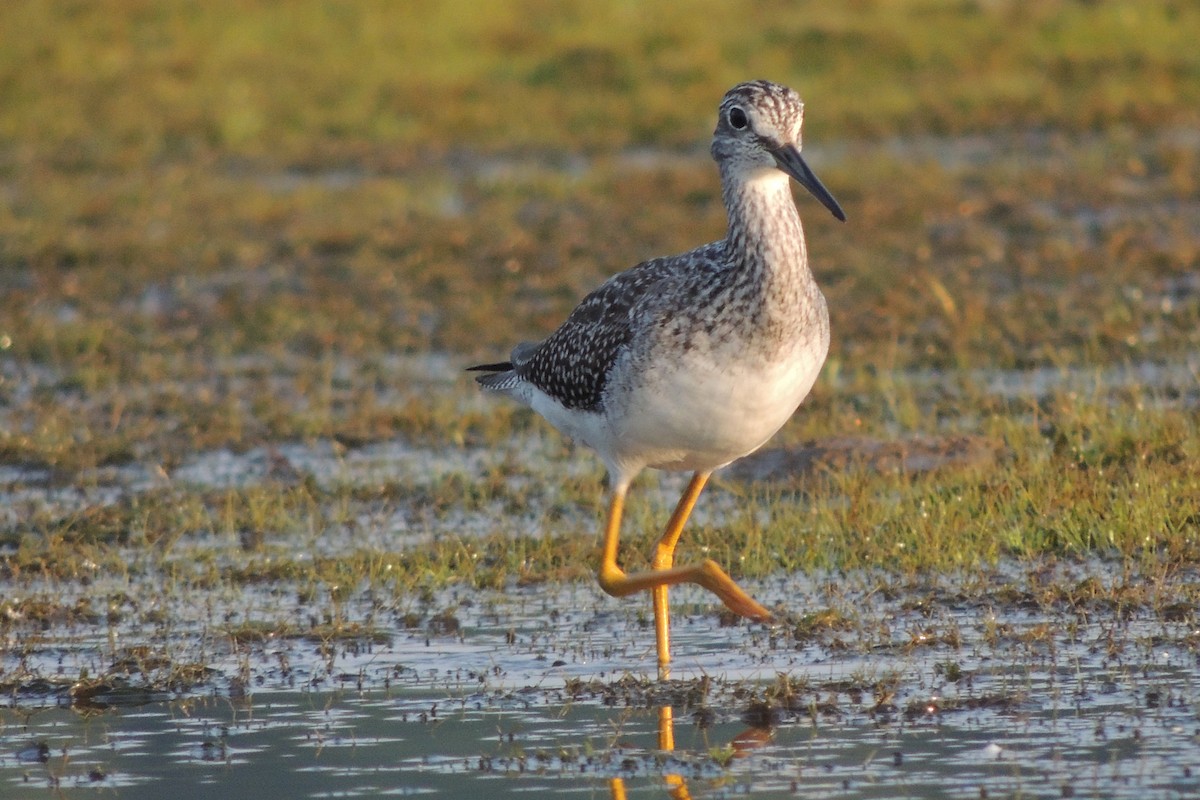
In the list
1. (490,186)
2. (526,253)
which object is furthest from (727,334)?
(490,186)

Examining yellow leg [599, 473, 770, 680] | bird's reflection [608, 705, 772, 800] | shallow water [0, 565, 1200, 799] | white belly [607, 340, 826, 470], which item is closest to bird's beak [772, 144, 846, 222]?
white belly [607, 340, 826, 470]

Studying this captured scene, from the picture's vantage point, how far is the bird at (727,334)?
22.0 feet

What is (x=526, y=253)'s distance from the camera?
1609cm

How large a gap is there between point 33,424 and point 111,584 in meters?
3.39

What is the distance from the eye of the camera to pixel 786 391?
22.3ft

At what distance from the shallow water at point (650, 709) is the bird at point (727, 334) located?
472 millimetres

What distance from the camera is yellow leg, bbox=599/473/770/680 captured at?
709 centimetres

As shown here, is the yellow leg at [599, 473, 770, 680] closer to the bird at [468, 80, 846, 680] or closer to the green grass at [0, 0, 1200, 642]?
the bird at [468, 80, 846, 680]

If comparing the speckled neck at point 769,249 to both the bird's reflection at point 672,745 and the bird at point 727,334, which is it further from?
the bird's reflection at point 672,745

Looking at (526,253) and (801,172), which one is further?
(526,253)

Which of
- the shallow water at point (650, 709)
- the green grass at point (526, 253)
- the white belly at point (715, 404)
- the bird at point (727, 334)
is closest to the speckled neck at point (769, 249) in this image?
the bird at point (727, 334)

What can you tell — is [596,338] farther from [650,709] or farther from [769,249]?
[650,709]

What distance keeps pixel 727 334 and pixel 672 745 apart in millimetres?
1434

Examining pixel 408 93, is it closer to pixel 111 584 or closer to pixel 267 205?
pixel 267 205
